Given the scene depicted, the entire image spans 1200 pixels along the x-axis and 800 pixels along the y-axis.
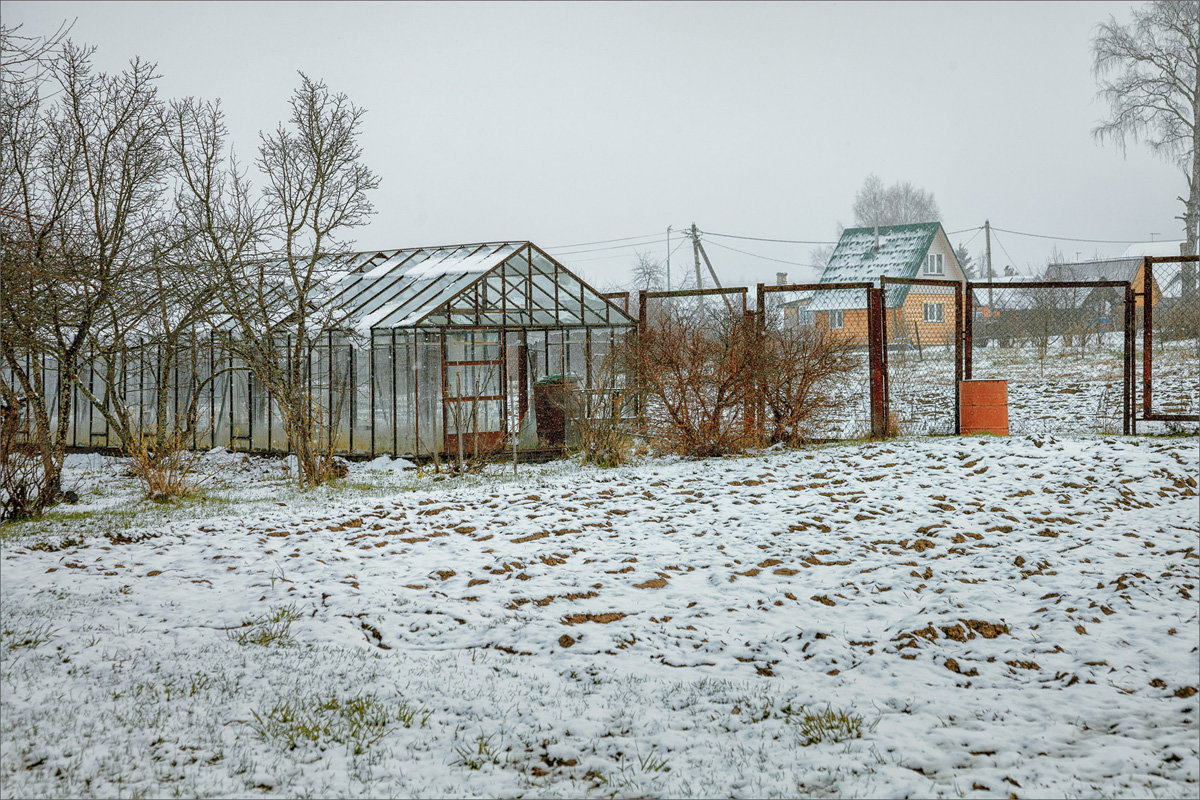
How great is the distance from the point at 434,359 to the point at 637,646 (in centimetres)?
911

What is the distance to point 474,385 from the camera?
537 inches

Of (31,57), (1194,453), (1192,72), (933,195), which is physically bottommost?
(1194,453)

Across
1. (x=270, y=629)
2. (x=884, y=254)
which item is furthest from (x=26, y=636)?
(x=884, y=254)

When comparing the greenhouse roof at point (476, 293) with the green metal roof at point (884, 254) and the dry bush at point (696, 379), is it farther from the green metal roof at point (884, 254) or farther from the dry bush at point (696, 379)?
the green metal roof at point (884, 254)

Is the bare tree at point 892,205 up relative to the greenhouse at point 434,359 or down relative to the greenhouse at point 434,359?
up

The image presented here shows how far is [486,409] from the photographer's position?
13727 mm

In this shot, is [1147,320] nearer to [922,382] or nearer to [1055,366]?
[922,382]

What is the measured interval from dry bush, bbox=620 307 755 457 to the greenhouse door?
2.88 metres

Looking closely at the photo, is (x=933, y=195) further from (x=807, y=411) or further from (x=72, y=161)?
(x=72, y=161)

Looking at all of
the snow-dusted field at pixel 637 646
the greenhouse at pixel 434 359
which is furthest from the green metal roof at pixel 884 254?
the snow-dusted field at pixel 637 646

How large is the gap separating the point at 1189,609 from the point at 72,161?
510 inches

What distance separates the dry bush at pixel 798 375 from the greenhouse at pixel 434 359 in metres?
2.40

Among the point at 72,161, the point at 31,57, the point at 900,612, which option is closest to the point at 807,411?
the point at 900,612

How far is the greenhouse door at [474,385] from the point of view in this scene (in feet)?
43.7
